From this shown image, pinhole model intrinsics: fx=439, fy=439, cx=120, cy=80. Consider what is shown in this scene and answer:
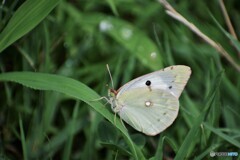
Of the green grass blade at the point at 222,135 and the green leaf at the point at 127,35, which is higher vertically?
the green leaf at the point at 127,35

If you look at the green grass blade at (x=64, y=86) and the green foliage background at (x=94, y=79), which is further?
the green foliage background at (x=94, y=79)

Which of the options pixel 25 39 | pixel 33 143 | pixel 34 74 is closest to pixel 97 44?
pixel 25 39

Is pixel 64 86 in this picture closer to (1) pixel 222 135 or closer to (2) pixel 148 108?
(2) pixel 148 108

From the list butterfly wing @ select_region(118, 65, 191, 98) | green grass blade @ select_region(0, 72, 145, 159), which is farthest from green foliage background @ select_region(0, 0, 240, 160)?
butterfly wing @ select_region(118, 65, 191, 98)

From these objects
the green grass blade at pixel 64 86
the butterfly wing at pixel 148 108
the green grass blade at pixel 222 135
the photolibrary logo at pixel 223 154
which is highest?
the green grass blade at pixel 64 86

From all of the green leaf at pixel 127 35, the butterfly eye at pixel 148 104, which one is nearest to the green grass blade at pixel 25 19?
the butterfly eye at pixel 148 104

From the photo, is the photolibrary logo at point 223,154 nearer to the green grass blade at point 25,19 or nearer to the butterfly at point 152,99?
the butterfly at point 152,99
